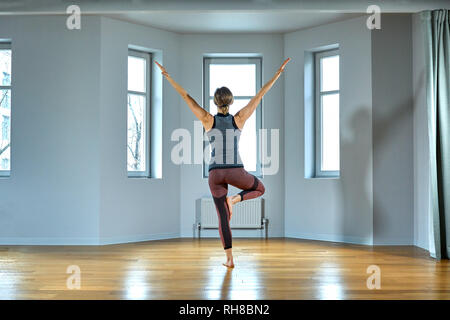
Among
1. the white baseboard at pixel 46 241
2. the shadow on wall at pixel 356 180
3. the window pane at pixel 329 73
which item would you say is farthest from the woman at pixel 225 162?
the window pane at pixel 329 73

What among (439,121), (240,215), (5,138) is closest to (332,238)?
(240,215)

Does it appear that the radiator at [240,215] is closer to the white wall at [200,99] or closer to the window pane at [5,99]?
the white wall at [200,99]

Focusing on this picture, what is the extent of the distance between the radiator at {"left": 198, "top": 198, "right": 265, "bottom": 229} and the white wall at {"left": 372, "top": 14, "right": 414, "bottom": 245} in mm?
1602

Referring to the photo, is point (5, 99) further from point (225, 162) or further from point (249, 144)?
point (225, 162)

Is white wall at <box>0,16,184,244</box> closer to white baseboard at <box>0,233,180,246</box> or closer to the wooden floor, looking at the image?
white baseboard at <box>0,233,180,246</box>

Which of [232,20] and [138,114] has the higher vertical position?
[232,20]

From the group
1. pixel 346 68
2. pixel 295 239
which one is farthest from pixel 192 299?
pixel 346 68

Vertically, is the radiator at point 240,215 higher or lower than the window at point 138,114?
lower

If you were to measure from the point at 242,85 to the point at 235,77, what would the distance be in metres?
0.16

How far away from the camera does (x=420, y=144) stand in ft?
19.0

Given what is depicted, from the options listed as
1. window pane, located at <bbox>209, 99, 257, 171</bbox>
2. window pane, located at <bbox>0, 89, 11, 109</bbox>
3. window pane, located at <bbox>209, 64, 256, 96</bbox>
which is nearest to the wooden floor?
window pane, located at <bbox>209, 99, 257, 171</bbox>

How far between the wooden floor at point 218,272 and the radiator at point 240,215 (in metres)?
0.69

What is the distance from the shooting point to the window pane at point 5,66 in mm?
6320
